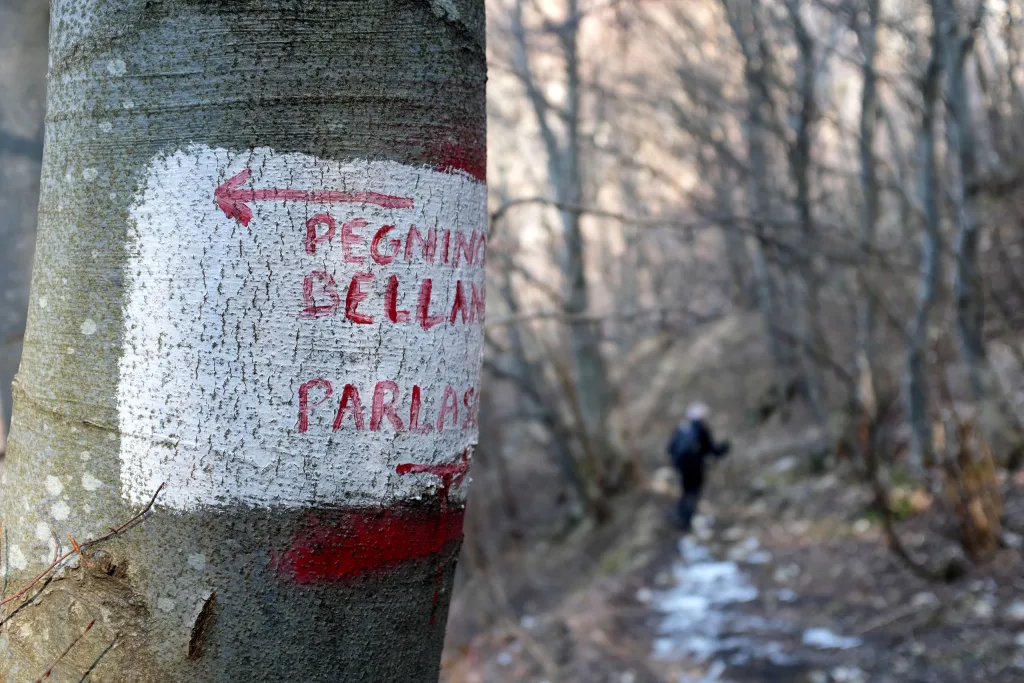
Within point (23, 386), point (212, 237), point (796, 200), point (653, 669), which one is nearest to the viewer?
point (212, 237)

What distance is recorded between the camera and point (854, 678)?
14.6 ft

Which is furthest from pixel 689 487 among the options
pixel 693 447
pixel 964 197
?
pixel 964 197

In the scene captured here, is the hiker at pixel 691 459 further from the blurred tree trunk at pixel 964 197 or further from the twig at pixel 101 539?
the twig at pixel 101 539

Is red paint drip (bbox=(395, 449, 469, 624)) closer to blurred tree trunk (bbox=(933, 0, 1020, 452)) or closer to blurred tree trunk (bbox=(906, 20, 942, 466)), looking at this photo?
blurred tree trunk (bbox=(906, 20, 942, 466))

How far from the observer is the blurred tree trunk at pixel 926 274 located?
6496 millimetres

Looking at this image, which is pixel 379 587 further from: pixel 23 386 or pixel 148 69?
pixel 148 69

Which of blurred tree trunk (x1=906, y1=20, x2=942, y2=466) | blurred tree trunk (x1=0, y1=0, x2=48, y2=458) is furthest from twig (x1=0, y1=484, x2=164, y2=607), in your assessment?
blurred tree trunk (x1=906, y1=20, x2=942, y2=466)

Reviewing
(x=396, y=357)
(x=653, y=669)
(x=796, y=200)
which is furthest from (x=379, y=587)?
(x=796, y=200)

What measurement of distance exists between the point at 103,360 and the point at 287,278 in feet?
0.77

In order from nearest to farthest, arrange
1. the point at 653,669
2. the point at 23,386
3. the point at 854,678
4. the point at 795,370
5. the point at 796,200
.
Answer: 1. the point at 23,386
2. the point at 854,678
3. the point at 653,669
4. the point at 796,200
5. the point at 795,370

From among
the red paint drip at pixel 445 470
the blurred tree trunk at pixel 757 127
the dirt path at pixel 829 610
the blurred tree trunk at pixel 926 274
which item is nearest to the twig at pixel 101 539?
the red paint drip at pixel 445 470

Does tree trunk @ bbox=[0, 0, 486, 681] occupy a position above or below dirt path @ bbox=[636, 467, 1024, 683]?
above

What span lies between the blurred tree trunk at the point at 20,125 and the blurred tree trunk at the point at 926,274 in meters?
5.80

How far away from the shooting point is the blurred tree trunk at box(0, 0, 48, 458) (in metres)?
3.05
